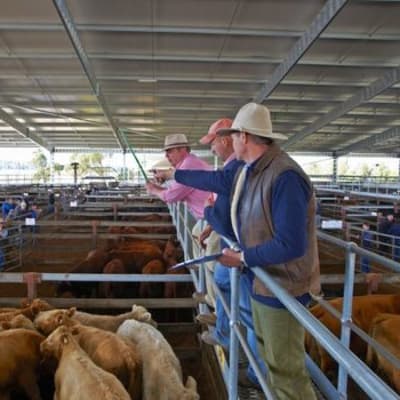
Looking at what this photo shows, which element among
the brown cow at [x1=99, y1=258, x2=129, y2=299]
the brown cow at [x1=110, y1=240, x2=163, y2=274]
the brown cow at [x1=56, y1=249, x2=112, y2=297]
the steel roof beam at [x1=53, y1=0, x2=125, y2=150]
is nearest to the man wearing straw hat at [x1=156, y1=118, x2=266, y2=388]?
the brown cow at [x1=99, y1=258, x2=129, y2=299]

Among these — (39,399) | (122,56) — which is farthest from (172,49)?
(39,399)

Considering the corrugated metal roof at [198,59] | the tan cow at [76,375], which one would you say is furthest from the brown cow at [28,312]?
the corrugated metal roof at [198,59]

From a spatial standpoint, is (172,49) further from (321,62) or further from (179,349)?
(179,349)

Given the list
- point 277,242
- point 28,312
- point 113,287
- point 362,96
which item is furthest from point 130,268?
point 362,96

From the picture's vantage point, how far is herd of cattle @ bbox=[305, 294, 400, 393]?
9.94ft

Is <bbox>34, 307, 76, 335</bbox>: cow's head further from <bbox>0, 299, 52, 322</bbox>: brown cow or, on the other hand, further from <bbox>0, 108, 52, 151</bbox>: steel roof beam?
<bbox>0, 108, 52, 151</bbox>: steel roof beam

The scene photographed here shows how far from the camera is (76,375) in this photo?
7.70 feet

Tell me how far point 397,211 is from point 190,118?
11.4 m

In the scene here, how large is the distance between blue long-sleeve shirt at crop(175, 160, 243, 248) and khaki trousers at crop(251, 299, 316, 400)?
0.60 m

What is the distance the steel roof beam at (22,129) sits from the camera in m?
18.4

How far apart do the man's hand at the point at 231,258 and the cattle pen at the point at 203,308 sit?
0.15m

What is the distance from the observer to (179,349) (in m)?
3.63

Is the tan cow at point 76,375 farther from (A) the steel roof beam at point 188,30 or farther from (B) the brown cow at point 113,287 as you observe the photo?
(A) the steel roof beam at point 188,30

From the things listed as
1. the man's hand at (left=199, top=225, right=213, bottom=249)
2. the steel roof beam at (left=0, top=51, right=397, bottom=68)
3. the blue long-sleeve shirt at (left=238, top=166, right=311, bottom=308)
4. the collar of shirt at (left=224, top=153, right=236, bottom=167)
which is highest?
the steel roof beam at (left=0, top=51, right=397, bottom=68)
